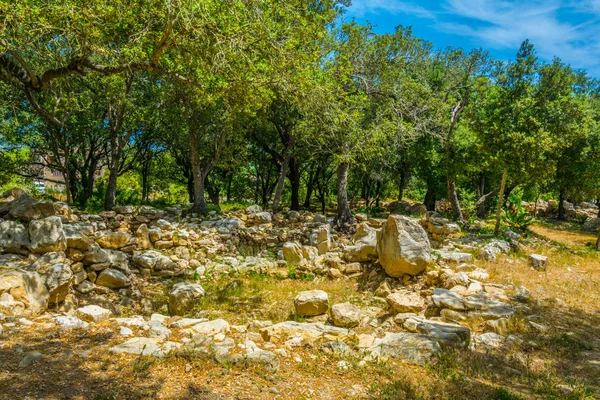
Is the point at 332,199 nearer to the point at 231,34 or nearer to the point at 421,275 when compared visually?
the point at 421,275

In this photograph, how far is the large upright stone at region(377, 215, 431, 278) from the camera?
8.38 meters

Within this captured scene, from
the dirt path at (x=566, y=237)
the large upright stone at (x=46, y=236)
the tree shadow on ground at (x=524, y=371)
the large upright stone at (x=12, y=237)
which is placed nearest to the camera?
the tree shadow on ground at (x=524, y=371)

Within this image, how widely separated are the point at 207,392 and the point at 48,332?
2.46m

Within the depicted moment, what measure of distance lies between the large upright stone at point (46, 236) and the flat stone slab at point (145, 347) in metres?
4.58

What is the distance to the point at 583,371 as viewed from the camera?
14.7 ft

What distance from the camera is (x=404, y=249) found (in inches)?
332

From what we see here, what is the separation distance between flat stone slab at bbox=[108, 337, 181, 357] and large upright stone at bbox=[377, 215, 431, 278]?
221 inches

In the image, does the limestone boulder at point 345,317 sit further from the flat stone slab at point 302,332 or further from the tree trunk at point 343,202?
the tree trunk at point 343,202

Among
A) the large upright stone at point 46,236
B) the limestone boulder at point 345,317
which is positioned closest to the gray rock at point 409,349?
the limestone boulder at point 345,317

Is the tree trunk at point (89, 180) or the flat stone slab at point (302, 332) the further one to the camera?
A: the tree trunk at point (89, 180)

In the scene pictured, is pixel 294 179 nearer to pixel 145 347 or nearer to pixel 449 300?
pixel 449 300

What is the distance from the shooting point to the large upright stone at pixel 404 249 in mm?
8375

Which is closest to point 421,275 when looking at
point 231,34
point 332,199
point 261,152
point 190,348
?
point 190,348

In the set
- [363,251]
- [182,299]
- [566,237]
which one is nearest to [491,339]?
[363,251]
